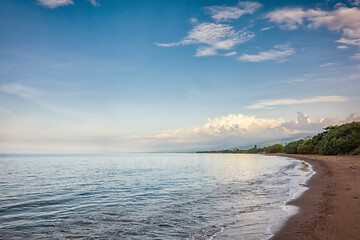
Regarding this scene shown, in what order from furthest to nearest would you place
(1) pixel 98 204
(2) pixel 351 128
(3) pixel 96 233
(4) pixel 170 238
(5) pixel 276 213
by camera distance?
1. (2) pixel 351 128
2. (1) pixel 98 204
3. (5) pixel 276 213
4. (3) pixel 96 233
5. (4) pixel 170 238

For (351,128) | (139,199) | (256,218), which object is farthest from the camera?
(351,128)

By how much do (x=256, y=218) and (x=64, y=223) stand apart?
397 inches

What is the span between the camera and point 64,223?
13.4 meters

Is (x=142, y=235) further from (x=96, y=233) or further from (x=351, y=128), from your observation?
(x=351, y=128)

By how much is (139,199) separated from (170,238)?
10.2m

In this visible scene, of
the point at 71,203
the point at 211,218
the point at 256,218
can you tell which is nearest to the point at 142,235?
the point at 211,218

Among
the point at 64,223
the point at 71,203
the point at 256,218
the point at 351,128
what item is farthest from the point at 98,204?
the point at 351,128

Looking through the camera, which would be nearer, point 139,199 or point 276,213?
point 276,213

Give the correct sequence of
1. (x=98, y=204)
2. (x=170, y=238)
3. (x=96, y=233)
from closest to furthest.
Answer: (x=170, y=238)
(x=96, y=233)
(x=98, y=204)

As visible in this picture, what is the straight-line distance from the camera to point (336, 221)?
11.0 metres

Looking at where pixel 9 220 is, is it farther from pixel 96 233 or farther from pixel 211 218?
pixel 211 218

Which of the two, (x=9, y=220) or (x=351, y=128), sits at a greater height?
(x=351, y=128)

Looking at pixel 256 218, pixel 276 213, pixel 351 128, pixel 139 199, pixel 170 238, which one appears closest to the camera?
pixel 170 238

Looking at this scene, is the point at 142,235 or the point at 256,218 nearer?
the point at 142,235
